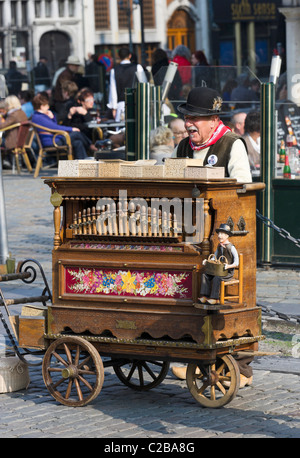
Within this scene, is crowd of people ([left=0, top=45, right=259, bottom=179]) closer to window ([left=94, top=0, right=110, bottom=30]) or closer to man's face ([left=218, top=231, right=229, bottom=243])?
man's face ([left=218, top=231, right=229, bottom=243])

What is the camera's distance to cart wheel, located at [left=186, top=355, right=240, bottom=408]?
709 cm

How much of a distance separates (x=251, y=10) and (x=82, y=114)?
2776cm

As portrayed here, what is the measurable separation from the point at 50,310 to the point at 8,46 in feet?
147

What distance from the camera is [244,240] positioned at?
729cm

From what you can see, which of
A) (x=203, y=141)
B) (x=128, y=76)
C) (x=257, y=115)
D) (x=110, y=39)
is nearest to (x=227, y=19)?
(x=110, y=39)

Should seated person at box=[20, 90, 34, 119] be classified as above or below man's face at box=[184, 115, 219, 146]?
below

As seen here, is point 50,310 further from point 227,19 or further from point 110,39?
point 110,39

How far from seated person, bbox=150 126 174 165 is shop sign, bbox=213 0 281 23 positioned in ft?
116

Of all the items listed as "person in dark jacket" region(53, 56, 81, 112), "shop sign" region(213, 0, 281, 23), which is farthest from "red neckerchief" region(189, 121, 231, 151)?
"shop sign" region(213, 0, 281, 23)

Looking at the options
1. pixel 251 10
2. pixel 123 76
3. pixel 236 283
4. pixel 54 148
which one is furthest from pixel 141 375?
pixel 251 10

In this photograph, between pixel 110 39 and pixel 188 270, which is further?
pixel 110 39

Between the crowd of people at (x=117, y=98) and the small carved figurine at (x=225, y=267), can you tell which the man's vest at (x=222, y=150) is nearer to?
the crowd of people at (x=117, y=98)

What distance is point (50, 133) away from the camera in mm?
20156
